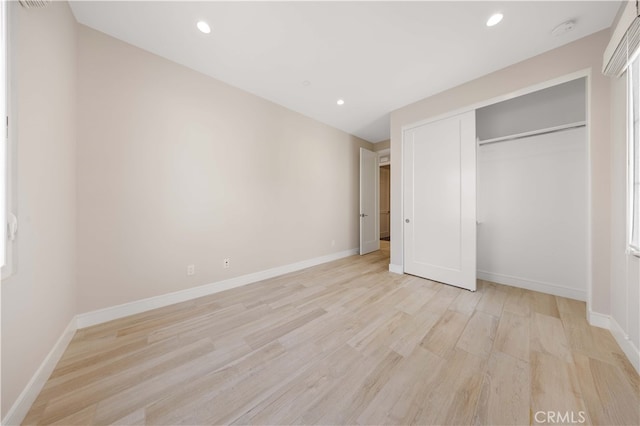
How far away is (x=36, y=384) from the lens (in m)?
1.13

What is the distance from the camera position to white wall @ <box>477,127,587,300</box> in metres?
2.31

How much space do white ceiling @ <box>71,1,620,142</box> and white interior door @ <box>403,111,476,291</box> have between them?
663 mm

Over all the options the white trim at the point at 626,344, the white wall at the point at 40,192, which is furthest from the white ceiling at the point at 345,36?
the white trim at the point at 626,344

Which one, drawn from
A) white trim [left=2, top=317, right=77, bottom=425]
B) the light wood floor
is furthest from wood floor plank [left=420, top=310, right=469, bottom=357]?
white trim [left=2, top=317, right=77, bottom=425]

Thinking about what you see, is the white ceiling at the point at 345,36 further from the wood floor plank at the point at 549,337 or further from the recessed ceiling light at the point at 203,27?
the wood floor plank at the point at 549,337

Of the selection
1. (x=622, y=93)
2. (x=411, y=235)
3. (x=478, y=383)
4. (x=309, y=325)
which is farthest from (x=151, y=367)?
(x=622, y=93)

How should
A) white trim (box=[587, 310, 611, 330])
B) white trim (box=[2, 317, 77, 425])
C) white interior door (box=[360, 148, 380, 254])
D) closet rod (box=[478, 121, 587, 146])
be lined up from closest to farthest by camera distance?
1. white trim (box=[2, 317, 77, 425])
2. white trim (box=[587, 310, 611, 330])
3. closet rod (box=[478, 121, 587, 146])
4. white interior door (box=[360, 148, 380, 254])

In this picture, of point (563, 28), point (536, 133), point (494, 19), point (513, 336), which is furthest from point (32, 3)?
point (536, 133)

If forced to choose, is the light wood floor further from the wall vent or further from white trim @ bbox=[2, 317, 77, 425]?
the wall vent

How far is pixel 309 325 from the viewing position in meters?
1.83

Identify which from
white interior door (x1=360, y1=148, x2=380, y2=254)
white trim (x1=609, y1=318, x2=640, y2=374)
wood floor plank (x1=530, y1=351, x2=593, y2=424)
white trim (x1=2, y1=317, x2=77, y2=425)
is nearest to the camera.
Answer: white trim (x1=2, y1=317, x2=77, y2=425)

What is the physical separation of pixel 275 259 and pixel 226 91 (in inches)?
96.4

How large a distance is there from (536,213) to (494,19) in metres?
2.27

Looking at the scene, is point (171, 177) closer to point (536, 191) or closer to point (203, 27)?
point (203, 27)
